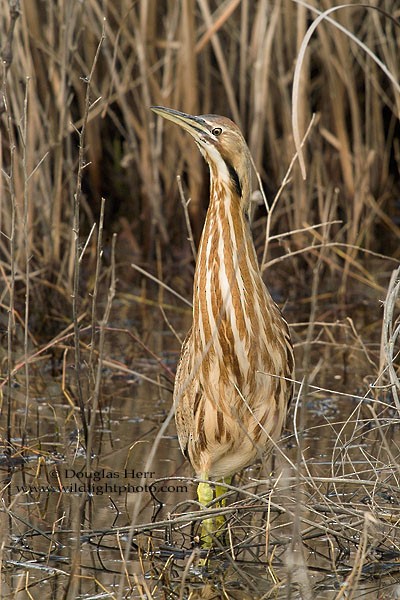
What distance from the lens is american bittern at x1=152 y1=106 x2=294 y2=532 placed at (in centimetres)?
319

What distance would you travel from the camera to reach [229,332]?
3238 mm

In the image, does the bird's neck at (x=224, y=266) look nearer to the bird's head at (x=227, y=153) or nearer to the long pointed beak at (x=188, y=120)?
the bird's head at (x=227, y=153)

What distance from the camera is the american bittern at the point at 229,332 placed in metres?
Result: 3.19

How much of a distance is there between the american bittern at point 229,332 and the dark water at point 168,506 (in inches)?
6.0

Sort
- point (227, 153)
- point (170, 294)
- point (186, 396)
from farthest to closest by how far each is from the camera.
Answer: point (170, 294)
point (186, 396)
point (227, 153)

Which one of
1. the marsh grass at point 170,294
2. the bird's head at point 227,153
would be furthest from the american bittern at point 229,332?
the marsh grass at point 170,294

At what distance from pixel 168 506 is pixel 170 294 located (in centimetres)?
251

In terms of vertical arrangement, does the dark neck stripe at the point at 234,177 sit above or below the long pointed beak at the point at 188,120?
below

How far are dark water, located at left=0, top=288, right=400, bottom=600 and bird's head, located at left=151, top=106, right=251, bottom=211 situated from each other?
62 cm

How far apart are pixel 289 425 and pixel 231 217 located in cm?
122

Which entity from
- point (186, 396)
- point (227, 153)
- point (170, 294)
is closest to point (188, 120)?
point (227, 153)

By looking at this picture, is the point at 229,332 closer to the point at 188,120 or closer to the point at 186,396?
the point at 186,396

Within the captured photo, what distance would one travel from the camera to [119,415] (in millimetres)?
4305

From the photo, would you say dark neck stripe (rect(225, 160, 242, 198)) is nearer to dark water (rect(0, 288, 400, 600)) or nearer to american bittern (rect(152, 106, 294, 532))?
american bittern (rect(152, 106, 294, 532))
